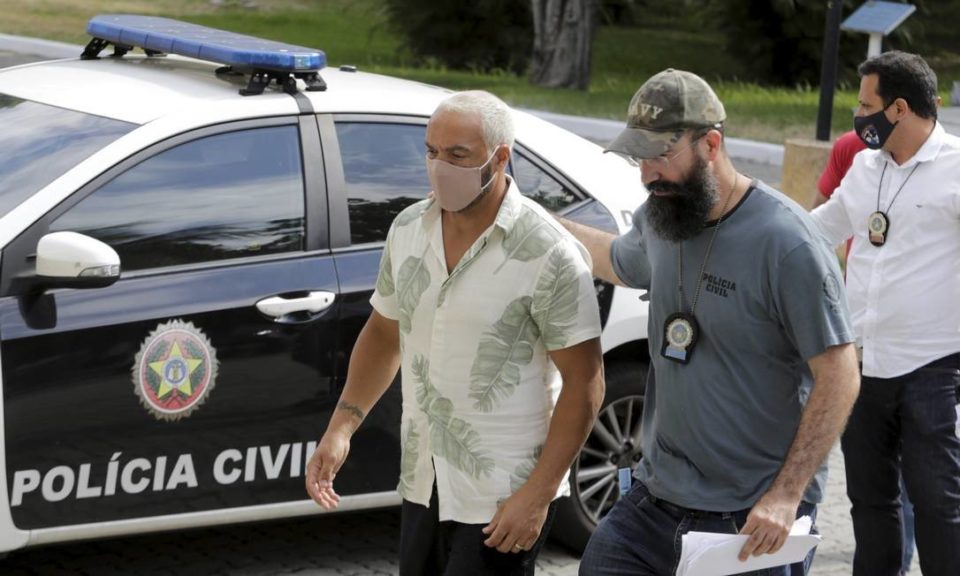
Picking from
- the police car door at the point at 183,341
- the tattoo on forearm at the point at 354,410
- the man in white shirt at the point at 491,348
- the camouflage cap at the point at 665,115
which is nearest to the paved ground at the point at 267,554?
the police car door at the point at 183,341

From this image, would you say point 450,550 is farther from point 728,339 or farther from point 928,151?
point 928,151

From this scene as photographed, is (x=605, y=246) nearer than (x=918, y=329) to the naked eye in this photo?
Yes

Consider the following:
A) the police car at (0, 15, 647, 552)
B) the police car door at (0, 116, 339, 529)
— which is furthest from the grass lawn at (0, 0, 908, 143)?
the police car door at (0, 116, 339, 529)

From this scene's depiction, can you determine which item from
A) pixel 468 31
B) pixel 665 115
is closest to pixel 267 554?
pixel 665 115

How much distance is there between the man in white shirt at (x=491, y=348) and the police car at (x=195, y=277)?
1.26 m

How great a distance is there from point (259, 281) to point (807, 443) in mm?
2135

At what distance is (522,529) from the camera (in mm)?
3441

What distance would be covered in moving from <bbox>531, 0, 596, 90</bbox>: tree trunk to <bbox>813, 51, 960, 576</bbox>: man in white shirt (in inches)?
760

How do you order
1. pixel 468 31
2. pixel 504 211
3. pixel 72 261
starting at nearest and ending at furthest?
pixel 504 211 → pixel 72 261 → pixel 468 31

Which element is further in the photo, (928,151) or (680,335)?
(928,151)

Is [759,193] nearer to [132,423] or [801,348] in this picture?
[801,348]

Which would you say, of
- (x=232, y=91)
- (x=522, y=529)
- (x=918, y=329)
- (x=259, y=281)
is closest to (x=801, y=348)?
(x=522, y=529)

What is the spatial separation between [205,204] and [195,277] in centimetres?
26

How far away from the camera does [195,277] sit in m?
4.72
